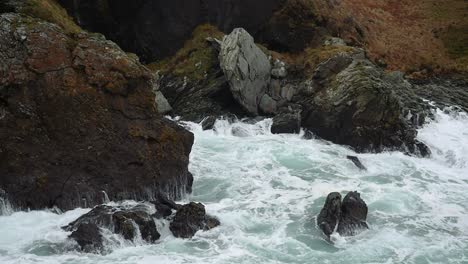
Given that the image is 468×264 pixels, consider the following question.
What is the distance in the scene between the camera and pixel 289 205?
22.9m

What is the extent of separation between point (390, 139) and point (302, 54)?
11.4 m

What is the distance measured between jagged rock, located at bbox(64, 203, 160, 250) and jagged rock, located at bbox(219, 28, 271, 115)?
51.4 ft

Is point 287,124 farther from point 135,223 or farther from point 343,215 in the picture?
point 135,223

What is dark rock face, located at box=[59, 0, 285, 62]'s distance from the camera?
3789cm

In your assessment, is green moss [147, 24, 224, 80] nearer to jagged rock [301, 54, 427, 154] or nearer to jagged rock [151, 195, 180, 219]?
jagged rock [301, 54, 427, 154]

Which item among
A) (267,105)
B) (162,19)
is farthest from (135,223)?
(162,19)

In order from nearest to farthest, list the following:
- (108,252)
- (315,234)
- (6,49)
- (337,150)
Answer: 1. (108,252)
2. (315,234)
3. (6,49)
4. (337,150)

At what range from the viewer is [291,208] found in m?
22.6

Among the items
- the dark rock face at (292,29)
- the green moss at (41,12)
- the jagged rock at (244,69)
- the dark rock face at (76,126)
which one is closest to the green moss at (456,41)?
the dark rock face at (292,29)

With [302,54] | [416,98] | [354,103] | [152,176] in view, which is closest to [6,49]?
[152,176]

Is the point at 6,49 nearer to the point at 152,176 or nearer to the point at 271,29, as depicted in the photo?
the point at 152,176

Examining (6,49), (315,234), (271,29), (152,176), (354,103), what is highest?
(271,29)

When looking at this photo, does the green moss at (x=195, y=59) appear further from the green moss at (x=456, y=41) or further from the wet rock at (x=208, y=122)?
the green moss at (x=456, y=41)

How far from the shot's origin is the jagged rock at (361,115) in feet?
102
